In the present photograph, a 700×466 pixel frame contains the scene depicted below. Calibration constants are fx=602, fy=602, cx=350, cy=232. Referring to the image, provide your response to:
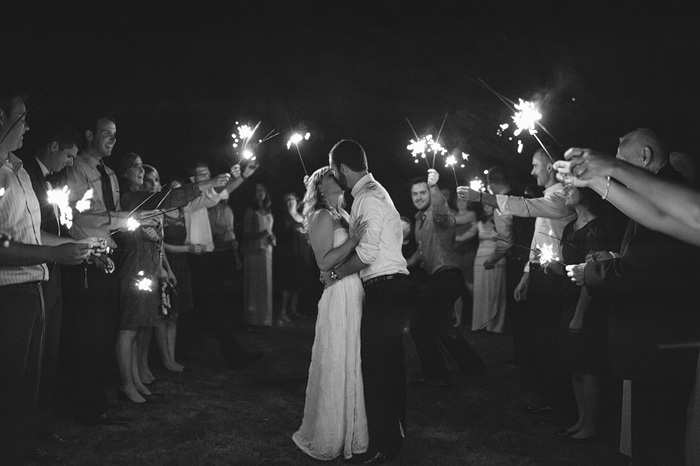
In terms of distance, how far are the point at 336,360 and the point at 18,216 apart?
2202 millimetres

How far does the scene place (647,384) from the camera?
10.4ft

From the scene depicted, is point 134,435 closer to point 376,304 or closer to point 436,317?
point 376,304

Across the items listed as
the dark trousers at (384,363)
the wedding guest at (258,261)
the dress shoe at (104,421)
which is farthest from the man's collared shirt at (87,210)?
the wedding guest at (258,261)

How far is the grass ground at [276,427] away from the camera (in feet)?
14.1

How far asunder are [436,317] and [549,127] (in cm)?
565

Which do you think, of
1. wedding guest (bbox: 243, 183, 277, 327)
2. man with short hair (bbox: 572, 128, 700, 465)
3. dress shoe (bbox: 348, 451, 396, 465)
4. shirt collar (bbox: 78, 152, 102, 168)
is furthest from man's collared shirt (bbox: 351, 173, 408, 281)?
wedding guest (bbox: 243, 183, 277, 327)

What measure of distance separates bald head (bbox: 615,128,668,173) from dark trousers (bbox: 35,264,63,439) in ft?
12.7

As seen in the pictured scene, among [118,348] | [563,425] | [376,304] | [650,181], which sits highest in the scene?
[650,181]

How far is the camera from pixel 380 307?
4207mm

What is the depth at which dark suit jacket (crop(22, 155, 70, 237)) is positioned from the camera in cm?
424

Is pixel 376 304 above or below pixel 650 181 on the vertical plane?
below

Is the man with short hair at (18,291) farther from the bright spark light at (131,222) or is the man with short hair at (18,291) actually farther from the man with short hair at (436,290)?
the man with short hair at (436,290)

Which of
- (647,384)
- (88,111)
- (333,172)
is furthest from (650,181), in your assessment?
(88,111)

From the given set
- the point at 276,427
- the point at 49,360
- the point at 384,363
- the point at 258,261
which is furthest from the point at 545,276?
the point at 258,261
